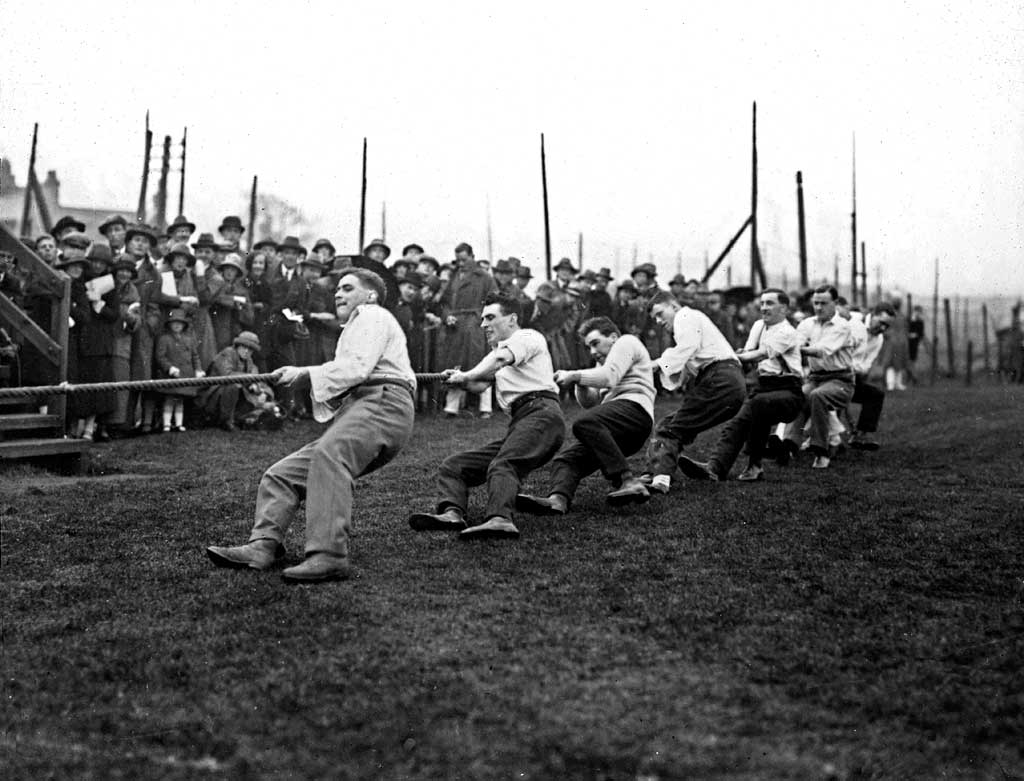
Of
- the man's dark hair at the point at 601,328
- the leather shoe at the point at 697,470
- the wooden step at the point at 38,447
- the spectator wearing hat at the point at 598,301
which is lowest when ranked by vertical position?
the leather shoe at the point at 697,470

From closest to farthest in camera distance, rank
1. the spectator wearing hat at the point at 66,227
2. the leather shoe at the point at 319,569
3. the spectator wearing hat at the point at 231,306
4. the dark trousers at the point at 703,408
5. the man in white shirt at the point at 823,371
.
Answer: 1. the leather shoe at the point at 319,569
2. the dark trousers at the point at 703,408
3. the man in white shirt at the point at 823,371
4. the spectator wearing hat at the point at 66,227
5. the spectator wearing hat at the point at 231,306

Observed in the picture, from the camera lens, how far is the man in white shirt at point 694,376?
8.21 metres

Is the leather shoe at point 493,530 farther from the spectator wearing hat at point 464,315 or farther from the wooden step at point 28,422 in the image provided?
the spectator wearing hat at point 464,315

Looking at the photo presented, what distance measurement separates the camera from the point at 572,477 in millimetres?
7188

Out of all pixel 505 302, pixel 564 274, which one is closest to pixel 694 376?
pixel 505 302

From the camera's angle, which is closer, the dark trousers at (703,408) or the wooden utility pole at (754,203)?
the dark trousers at (703,408)

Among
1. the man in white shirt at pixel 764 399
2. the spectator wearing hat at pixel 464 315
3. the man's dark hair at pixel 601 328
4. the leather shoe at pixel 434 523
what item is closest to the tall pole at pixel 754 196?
the spectator wearing hat at pixel 464 315

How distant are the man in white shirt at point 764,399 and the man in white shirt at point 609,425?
4.39 feet

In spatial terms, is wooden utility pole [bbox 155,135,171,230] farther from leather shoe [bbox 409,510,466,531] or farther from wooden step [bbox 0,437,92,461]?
leather shoe [bbox 409,510,466,531]

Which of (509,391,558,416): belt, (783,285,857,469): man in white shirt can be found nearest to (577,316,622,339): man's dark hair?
(509,391,558,416): belt

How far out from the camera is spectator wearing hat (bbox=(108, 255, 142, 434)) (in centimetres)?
1072

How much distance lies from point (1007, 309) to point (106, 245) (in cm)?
5284

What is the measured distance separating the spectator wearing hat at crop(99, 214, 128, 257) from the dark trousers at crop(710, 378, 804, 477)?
6813 mm

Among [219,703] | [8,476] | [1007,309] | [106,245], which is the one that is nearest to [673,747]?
[219,703]
